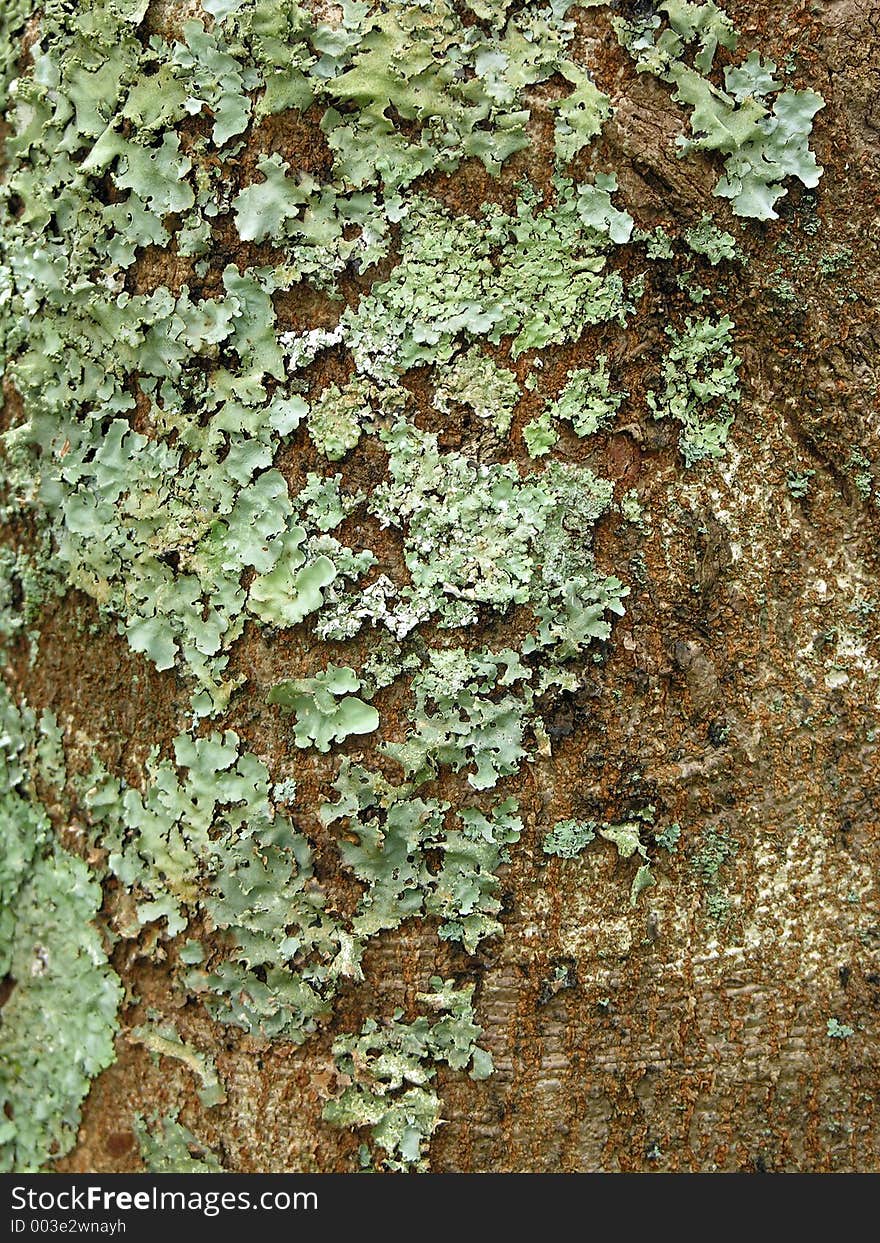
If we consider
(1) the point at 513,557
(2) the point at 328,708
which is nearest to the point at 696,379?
(1) the point at 513,557

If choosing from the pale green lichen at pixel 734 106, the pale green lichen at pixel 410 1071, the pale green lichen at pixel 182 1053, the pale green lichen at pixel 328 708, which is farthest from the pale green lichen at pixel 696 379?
the pale green lichen at pixel 182 1053

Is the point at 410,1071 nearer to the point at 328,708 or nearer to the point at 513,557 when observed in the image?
the point at 328,708

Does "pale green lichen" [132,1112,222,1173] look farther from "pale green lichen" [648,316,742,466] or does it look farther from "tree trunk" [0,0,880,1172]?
"pale green lichen" [648,316,742,466]

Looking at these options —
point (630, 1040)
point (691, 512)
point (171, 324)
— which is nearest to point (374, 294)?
point (171, 324)

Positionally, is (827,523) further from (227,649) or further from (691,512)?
(227,649)

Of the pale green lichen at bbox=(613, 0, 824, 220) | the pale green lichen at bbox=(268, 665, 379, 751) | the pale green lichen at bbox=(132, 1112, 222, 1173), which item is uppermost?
the pale green lichen at bbox=(613, 0, 824, 220)

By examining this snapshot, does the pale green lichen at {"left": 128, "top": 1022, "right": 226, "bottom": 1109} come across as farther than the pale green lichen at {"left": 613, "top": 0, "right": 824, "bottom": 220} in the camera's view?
Yes

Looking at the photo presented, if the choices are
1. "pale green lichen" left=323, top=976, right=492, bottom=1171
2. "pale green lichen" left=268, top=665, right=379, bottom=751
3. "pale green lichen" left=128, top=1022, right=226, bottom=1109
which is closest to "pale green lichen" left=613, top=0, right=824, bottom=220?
"pale green lichen" left=268, top=665, right=379, bottom=751

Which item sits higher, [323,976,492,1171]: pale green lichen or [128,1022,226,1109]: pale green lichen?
[323,976,492,1171]: pale green lichen
